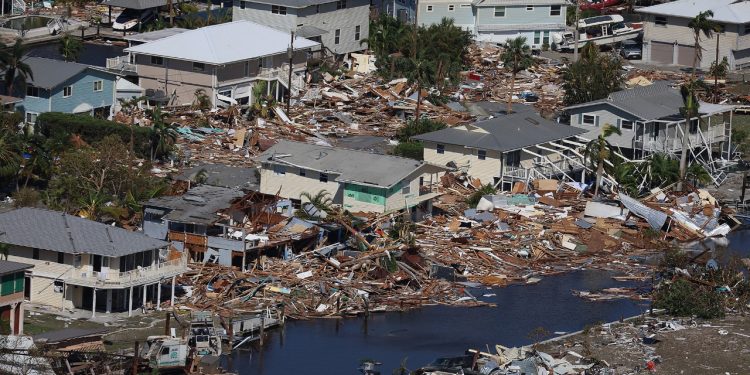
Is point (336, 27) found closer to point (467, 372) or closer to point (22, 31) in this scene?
point (22, 31)

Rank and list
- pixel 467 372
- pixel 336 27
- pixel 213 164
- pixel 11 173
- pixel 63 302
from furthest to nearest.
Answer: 1. pixel 336 27
2. pixel 213 164
3. pixel 11 173
4. pixel 63 302
5. pixel 467 372

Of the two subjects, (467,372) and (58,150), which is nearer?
(467,372)

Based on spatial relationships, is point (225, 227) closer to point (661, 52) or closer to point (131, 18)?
point (661, 52)

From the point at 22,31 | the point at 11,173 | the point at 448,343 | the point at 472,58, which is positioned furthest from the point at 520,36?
the point at 448,343

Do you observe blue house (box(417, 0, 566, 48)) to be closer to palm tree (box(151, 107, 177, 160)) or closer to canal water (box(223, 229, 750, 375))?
palm tree (box(151, 107, 177, 160))

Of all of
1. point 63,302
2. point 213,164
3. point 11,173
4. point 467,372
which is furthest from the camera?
point 213,164

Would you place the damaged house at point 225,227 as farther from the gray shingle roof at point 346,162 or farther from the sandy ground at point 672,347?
the sandy ground at point 672,347

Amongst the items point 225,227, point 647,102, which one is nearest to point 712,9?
point 647,102
